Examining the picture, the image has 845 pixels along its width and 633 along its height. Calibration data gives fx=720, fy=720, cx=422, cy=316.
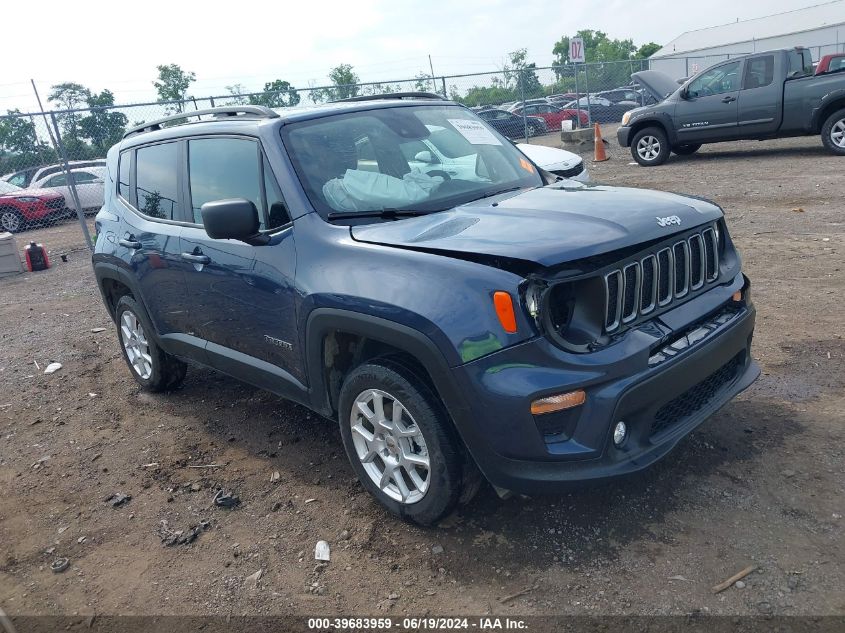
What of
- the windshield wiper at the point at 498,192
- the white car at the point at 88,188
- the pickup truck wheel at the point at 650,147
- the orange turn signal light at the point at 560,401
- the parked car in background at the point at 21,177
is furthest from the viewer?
the parked car in background at the point at 21,177

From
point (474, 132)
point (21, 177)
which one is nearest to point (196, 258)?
point (474, 132)

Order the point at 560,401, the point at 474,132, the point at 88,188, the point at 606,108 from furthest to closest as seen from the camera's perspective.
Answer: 1. the point at 606,108
2. the point at 88,188
3. the point at 474,132
4. the point at 560,401

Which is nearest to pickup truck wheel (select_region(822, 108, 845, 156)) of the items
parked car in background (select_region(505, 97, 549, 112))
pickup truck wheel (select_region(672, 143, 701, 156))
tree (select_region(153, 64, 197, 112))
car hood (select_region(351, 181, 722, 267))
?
pickup truck wheel (select_region(672, 143, 701, 156))

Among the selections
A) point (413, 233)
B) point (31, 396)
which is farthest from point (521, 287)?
point (31, 396)

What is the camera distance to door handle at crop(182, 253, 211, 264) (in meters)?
4.05

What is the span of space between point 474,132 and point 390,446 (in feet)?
6.87

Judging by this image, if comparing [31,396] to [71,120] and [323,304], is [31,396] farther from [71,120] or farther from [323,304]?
[71,120]

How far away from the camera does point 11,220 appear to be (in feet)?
55.6

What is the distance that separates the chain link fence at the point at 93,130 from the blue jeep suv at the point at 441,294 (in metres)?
5.41

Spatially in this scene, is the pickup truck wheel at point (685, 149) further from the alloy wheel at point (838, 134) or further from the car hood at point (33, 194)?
the car hood at point (33, 194)

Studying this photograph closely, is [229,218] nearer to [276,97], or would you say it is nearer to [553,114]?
[276,97]

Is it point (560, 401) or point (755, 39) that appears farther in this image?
point (755, 39)

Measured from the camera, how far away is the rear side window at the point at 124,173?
505 centimetres

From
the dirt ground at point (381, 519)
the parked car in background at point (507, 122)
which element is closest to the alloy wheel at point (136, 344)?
the dirt ground at point (381, 519)
